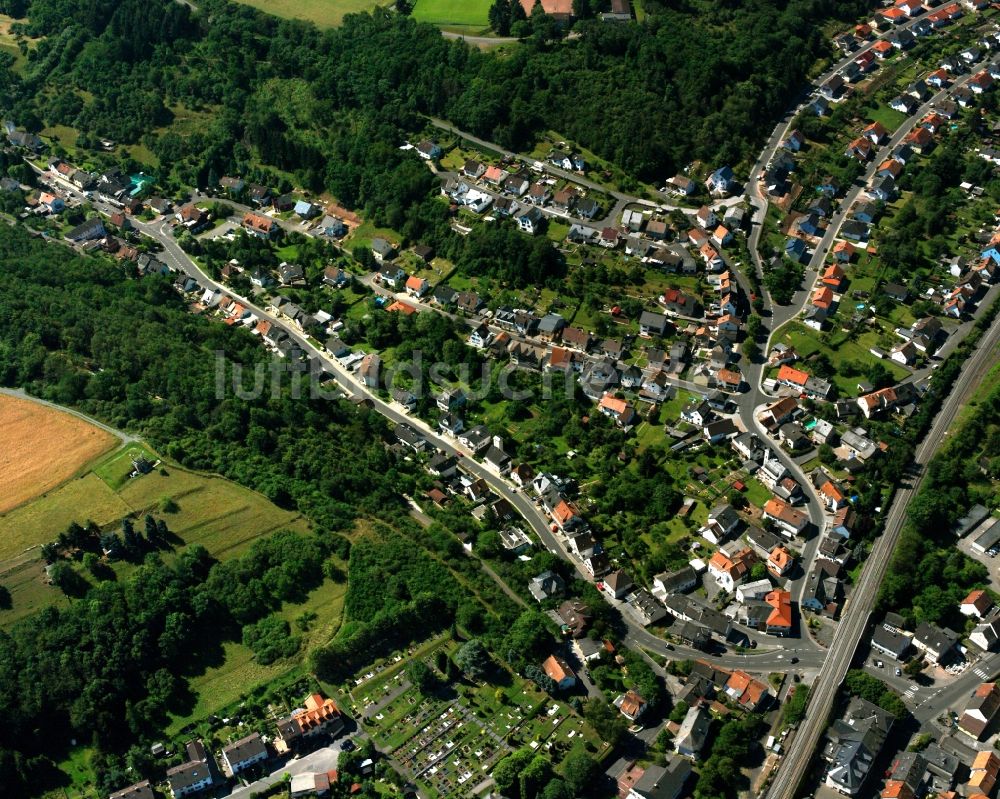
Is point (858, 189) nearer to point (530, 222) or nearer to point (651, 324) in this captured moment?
point (651, 324)

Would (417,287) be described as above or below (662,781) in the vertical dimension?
above

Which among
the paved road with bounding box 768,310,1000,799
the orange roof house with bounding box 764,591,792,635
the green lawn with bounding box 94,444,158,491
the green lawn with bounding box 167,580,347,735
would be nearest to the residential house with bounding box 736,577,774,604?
the orange roof house with bounding box 764,591,792,635

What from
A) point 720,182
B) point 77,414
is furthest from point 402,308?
point 720,182

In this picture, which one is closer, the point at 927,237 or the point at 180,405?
the point at 180,405

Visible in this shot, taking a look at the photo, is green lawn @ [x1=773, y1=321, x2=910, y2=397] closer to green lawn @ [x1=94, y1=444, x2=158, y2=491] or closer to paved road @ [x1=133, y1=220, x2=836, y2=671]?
paved road @ [x1=133, y1=220, x2=836, y2=671]

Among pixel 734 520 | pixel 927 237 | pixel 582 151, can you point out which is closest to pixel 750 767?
pixel 734 520

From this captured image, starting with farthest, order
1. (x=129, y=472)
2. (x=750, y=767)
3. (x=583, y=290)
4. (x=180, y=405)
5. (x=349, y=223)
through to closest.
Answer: (x=349, y=223) < (x=583, y=290) < (x=180, y=405) < (x=129, y=472) < (x=750, y=767)

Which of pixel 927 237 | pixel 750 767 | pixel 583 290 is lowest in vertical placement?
pixel 750 767

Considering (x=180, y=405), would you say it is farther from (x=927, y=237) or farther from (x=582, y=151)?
(x=927, y=237)

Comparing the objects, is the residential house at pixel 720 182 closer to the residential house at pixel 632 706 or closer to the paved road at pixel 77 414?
the residential house at pixel 632 706
